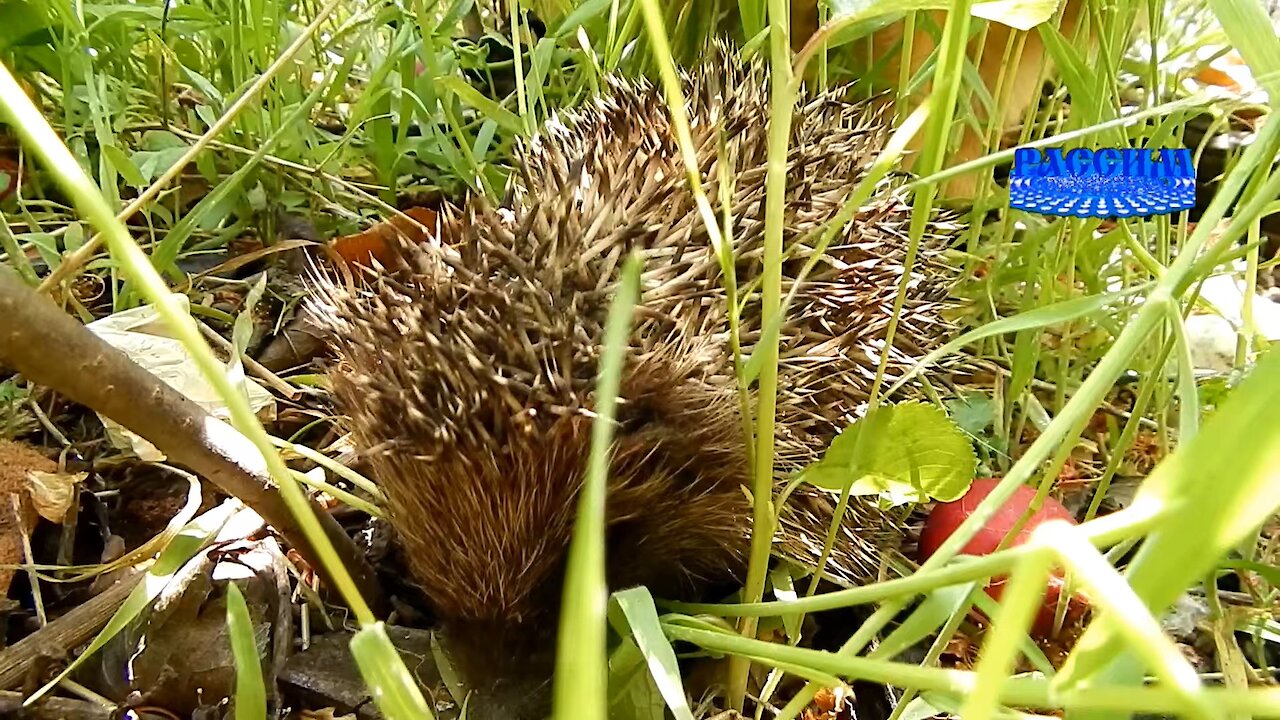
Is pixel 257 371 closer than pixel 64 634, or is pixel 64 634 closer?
pixel 64 634

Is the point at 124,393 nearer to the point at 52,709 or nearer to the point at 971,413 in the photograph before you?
the point at 52,709

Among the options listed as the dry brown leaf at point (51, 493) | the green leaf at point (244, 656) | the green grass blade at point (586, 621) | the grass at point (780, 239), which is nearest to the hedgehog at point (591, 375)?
the grass at point (780, 239)

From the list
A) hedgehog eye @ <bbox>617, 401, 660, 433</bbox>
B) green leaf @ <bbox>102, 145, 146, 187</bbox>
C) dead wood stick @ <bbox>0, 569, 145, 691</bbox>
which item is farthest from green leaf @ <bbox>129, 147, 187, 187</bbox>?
hedgehog eye @ <bbox>617, 401, 660, 433</bbox>

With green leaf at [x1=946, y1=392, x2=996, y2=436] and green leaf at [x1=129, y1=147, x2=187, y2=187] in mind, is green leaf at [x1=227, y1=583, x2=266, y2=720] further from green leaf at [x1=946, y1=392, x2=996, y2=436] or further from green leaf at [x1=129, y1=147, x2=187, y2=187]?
green leaf at [x1=946, y1=392, x2=996, y2=436]
